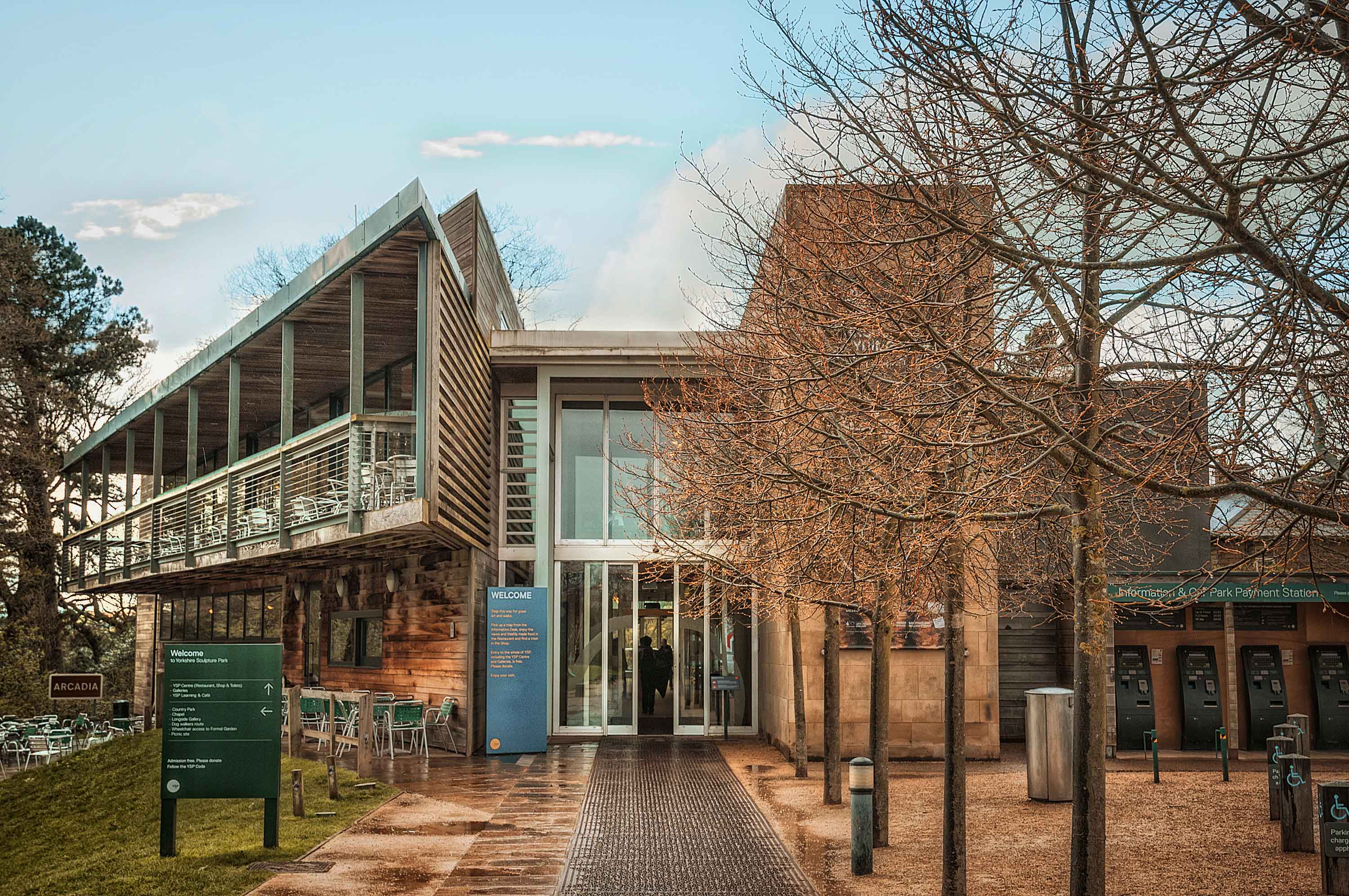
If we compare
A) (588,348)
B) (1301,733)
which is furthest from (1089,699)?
(588,348)

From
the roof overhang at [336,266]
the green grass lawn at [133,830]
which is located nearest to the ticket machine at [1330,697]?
the green grass lawn at [133,830]

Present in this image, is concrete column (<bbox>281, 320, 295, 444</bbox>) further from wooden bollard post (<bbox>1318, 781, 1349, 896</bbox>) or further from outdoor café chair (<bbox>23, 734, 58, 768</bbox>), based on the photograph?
wooden bollard post (<bbox>1318, 781, 1349, 896</bbox>)

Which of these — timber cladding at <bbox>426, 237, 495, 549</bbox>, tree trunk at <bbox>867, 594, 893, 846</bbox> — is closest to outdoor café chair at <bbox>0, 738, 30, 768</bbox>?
timber cladding at <bbox>426, 237, 495, 549</bbox>

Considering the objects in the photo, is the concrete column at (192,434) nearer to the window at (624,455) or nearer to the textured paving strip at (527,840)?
the window at (624,455)

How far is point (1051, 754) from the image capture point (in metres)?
12.8

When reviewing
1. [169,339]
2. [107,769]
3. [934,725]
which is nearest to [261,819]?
[107,769]

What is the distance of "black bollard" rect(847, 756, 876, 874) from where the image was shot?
30.1 feet

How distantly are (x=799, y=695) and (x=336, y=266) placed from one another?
7.78m

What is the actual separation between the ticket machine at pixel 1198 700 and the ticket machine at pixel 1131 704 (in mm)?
466

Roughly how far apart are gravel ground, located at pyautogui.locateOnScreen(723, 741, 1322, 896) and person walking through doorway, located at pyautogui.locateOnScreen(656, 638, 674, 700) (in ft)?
18.7

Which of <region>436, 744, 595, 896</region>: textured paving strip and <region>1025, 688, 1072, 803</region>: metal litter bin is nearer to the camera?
<region>436, 744, 595, 896</region>: textured paving strip

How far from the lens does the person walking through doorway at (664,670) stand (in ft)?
68.8

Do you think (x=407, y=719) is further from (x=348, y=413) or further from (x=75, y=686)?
(x=75, y=686)

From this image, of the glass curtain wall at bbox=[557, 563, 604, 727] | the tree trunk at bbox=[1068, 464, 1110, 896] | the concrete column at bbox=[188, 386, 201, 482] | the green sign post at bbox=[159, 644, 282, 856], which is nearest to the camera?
the tree trunk at bbox=[1068, 464, 1110, 896]
